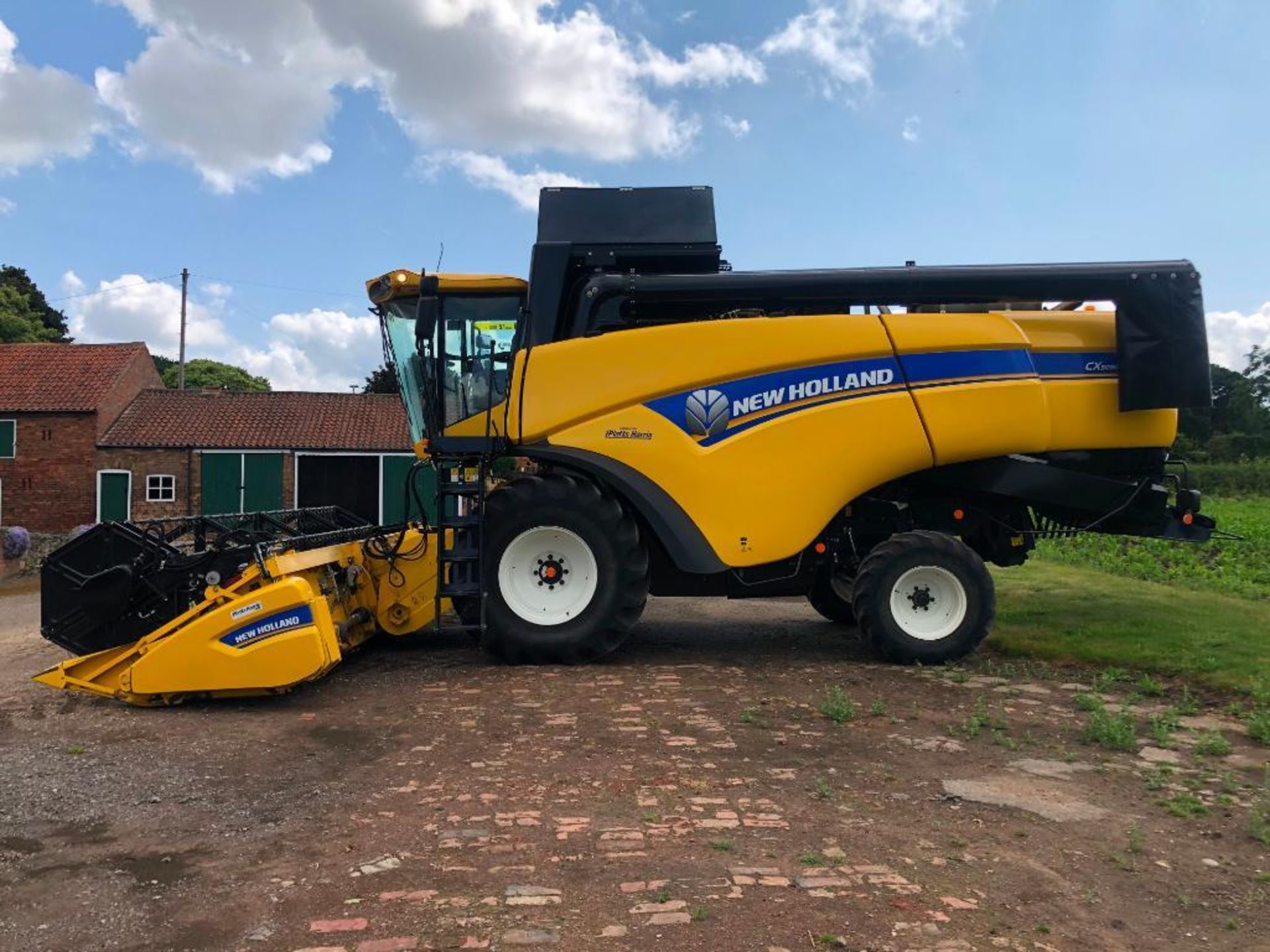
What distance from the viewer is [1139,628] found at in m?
8.58

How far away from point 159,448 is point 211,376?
33.9 m

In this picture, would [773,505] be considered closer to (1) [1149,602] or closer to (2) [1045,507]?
(2) [1045,507]

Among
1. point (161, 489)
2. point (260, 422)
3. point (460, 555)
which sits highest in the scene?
point (260, 422)

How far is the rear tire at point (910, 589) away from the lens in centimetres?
725

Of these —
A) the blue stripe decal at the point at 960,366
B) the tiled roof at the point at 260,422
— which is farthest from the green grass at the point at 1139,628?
the tiled roof at the point at 260,422

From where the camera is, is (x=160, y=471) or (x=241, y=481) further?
(x=241, y=481)

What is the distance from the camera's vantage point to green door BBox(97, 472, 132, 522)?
2448cm

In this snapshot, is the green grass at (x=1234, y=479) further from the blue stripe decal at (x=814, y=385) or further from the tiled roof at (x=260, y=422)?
the blue stripe decal at (x=814, y=385)

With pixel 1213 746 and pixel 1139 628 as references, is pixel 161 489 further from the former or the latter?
pixel 1213 746

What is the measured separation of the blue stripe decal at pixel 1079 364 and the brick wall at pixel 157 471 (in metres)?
23.3

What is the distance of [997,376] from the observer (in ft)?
24.2

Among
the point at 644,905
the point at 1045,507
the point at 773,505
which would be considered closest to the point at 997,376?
the point at 1045,507

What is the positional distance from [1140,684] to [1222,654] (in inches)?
50.3

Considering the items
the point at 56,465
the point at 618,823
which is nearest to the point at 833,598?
the point at 618,823
